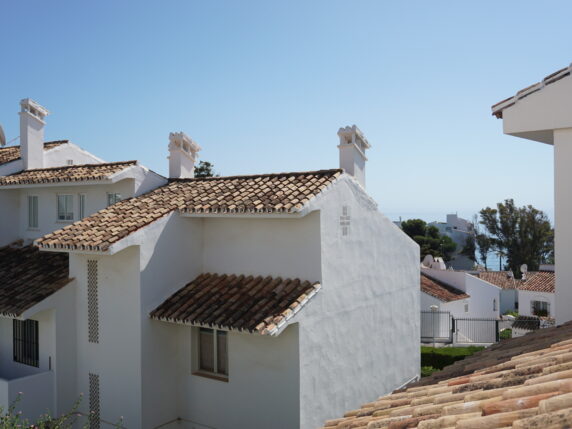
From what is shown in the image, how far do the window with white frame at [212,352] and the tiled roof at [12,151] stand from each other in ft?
37.7

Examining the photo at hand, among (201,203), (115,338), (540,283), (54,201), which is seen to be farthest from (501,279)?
(115,338)

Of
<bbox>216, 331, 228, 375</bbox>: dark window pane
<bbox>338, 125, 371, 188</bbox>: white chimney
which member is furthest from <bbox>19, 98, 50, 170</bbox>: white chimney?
<bbox>338, 125, 371, 188</bbox>: white chimney

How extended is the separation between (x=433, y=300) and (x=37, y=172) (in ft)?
75.6

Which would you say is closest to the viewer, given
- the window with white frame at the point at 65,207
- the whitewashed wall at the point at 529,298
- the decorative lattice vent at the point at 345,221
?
the decorative lattice vent at the point at 345,221

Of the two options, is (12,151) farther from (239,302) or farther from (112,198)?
(239,302)

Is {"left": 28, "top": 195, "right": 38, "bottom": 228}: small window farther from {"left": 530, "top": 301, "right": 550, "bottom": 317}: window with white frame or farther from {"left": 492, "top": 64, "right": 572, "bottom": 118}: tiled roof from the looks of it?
{"left": 530, "top": 301, "right": 550, "bottom": 317}: window with white frame

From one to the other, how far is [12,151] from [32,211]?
4531 millimetres

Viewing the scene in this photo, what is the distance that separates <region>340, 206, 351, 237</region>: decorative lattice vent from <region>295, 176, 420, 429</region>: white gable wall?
98 millimetres

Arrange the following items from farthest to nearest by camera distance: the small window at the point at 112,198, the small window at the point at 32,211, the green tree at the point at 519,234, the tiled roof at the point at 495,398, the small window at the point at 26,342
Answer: the green tree at the point at 519,234
the small window at the point at 32,211
the small window at the point at 112,198
the small window at the point at 26,342
the tiled roof at the point at 495,398

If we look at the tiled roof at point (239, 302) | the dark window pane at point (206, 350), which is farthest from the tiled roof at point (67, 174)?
the dark window pane at point (206, 350)

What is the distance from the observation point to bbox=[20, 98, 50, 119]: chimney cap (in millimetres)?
19397

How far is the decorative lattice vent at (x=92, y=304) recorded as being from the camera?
13.2 meters

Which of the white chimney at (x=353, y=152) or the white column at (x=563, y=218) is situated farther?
the white chimney at (x=353, y=152)

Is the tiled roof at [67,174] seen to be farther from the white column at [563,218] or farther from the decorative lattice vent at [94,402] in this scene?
the white column at [563,218]
